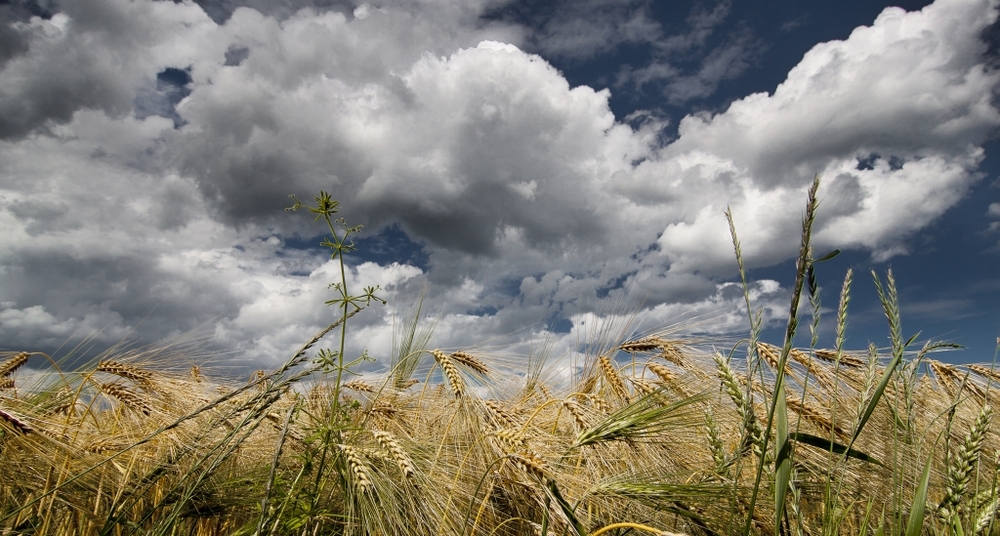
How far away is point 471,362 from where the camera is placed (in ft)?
9.26

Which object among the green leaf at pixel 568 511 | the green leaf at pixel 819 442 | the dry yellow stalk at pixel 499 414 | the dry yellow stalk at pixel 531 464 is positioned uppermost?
the green leaf at pixel 819 442

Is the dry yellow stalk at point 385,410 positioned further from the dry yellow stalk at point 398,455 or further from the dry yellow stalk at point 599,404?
the dry yellow stalk at point 599,404

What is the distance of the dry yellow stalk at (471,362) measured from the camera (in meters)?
2.79

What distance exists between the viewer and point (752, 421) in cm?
116

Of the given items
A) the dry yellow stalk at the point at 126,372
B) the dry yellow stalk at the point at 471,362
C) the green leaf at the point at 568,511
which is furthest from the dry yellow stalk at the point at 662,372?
the dry yellow stalk at the point at 126,372

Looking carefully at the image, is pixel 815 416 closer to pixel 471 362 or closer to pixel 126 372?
pixel 471 362

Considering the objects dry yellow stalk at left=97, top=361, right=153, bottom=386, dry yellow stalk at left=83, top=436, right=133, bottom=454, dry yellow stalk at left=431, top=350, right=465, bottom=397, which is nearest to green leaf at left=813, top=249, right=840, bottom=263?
dry yellow stalk at left=431, top=350, right=465, bottom=397

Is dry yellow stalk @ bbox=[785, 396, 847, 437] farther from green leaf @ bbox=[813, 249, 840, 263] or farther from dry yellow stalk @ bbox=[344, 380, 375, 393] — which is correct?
dry yellow stalk @ bbox=[344, 380, 375, 393]

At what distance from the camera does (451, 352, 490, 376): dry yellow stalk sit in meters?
2.79

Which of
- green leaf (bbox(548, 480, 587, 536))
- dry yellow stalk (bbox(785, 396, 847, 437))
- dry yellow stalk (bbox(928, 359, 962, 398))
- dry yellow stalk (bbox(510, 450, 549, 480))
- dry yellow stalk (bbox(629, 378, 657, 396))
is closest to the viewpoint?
green leaf (bbox(548, 480, 587, 536))

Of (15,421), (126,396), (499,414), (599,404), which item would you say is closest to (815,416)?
(599,404)

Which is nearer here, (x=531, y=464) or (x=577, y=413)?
(x=531, y=464)

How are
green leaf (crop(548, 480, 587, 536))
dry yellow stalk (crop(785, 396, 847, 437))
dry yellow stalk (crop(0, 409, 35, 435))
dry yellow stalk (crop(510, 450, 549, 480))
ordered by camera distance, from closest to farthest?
green leaf (crop(548, 480, 587, 536))
dry yellow stalk (crop(510, 450, 549, 480))
dry yellow stalk (crop(0, 409, 35, 435))
dry yellow stalk (crop(785, 396, 847, 437))

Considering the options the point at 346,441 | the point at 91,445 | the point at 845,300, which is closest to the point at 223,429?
the point at 346,441
